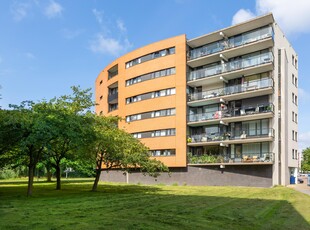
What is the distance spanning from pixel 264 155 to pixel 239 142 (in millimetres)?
3244

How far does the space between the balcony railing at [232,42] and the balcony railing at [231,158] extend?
13038 millimetres

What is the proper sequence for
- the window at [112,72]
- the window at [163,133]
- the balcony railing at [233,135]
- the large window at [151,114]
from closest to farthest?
the balcony railing at [233,135]
the window at [163,133]
the large window at [151,114]
the window at [112,72]

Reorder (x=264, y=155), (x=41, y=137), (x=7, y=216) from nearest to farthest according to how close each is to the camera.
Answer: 1. (x=7, y=216)
2. (x=41, y=137)
3. (x=264, y=155)

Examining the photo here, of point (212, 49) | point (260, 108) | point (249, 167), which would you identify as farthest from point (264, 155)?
point (212, 49)

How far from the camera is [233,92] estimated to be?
129 ft

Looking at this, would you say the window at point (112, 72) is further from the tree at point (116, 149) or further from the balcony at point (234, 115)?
the tree at point (116, 149)

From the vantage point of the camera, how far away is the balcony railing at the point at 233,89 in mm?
36916

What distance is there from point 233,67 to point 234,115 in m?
5.83

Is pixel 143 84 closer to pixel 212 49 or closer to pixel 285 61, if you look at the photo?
pixel 212 49

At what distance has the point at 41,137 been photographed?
2014 centimetres

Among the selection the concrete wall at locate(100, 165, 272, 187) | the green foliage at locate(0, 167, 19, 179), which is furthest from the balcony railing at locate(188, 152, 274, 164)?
the green foliage at locate(0, 167, 19, 179)

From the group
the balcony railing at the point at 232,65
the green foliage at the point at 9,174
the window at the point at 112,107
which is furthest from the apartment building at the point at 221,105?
the green foliage at the point at 9,174

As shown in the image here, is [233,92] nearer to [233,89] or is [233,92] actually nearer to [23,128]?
[233,89]

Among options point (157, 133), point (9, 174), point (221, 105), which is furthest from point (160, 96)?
point (9, 174)
